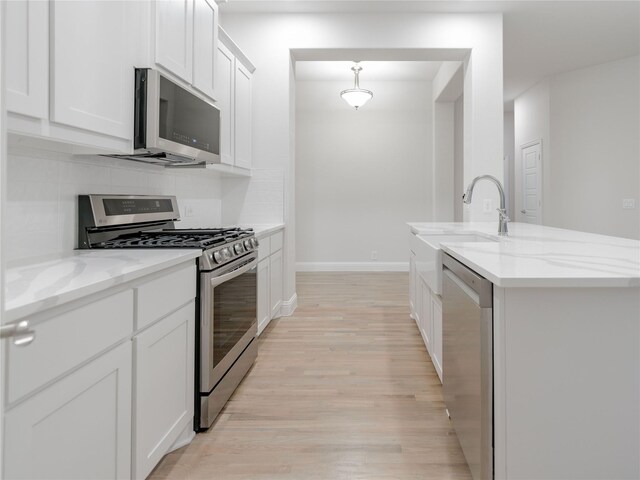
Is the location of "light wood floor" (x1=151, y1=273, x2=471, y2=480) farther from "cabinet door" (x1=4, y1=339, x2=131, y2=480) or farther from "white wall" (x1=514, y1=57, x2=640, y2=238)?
"white wall" (x1=514, y1=57, x2=640, y2=238)

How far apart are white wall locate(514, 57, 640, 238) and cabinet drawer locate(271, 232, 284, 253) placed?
181 inches

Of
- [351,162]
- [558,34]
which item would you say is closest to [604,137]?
[558,34]

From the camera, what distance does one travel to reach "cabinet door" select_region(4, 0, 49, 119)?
1.21 m

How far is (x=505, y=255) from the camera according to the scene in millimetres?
1641

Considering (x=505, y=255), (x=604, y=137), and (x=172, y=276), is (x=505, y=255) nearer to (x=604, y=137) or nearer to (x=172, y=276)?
(x=172, y=276)

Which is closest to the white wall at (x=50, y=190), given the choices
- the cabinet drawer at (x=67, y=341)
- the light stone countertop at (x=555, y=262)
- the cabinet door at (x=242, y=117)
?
the cabinet drawer at (x=67, y=341)

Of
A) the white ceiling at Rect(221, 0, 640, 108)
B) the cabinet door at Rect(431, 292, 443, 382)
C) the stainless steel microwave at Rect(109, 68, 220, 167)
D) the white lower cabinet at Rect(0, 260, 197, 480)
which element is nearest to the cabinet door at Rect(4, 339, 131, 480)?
the white lower cabinet at Rect(0, 260, 197, 480)

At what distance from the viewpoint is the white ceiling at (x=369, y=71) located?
5.85 m

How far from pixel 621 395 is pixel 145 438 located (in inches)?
59.6

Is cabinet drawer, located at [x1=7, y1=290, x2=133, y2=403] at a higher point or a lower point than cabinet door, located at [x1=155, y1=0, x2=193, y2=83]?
lower

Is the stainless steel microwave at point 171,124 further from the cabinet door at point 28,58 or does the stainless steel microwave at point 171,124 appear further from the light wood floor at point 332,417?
the light wood floor at point 332,417

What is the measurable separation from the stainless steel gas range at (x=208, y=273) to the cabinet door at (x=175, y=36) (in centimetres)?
75

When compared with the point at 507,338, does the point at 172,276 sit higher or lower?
higher

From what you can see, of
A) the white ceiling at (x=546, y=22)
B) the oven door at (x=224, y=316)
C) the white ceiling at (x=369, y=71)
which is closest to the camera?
the oven door at (x=224, y=316)
